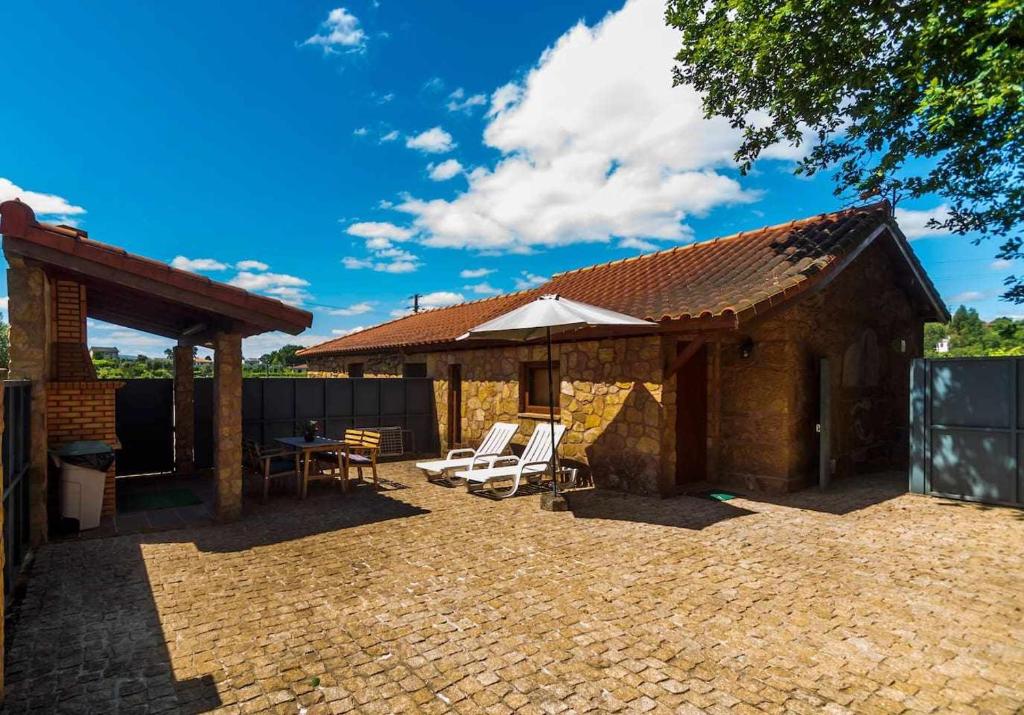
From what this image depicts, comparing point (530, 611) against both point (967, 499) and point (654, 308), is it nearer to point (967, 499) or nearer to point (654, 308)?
point (654, 308)

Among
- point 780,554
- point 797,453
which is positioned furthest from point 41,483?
point 797,453

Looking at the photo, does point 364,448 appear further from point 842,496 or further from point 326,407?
point 842,496

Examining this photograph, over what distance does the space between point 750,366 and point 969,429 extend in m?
2.95

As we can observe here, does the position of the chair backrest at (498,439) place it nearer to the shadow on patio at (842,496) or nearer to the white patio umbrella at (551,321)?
the white patio umbrella at (551,321)

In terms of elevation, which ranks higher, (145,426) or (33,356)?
(33,356)

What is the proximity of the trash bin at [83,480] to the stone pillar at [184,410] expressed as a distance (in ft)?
12.2

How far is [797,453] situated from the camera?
8109 mm

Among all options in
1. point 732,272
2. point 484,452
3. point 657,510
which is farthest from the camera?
point 484,452

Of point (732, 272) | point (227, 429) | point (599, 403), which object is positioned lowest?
point (227, 429)

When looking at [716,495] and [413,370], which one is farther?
[413,370]

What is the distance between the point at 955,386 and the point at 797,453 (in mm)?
2314

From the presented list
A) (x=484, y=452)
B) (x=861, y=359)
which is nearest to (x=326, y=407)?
(x=484, y=452)

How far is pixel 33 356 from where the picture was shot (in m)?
5.72

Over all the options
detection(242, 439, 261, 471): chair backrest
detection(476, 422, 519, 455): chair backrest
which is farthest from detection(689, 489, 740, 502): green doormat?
detection(242, 439, 261, 471): chair backrest
